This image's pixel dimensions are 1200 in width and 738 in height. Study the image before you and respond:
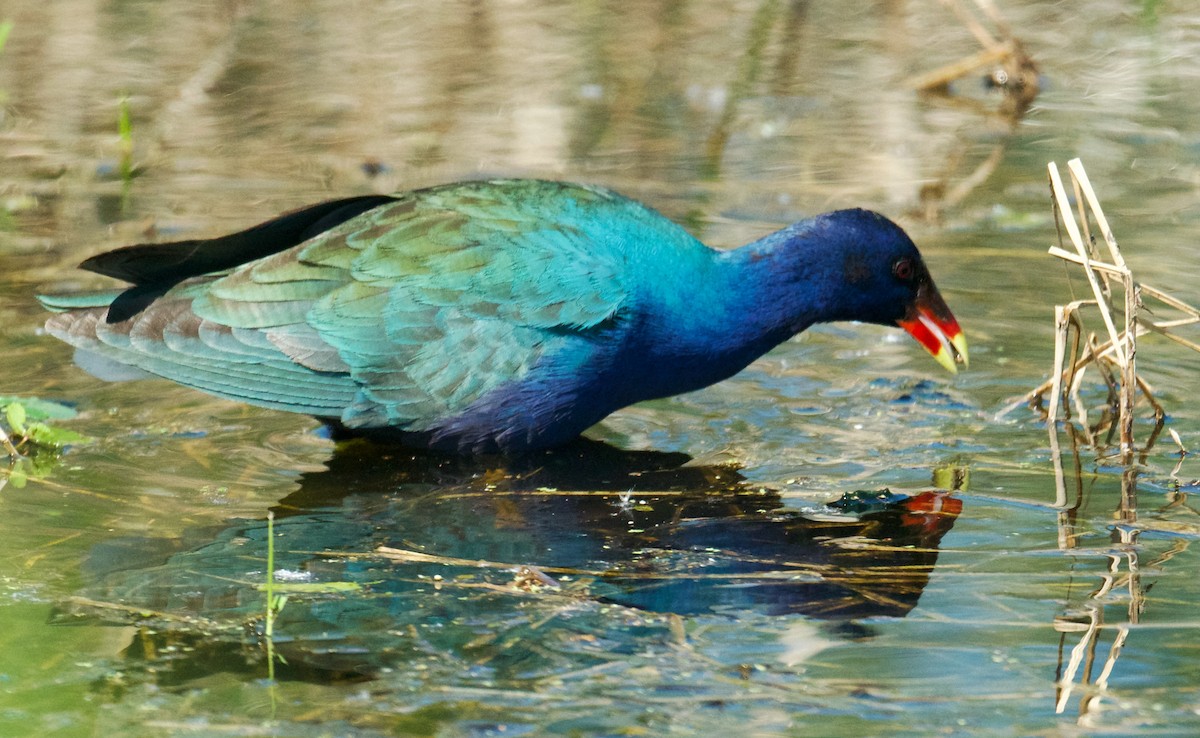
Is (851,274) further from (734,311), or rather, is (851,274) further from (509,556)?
(509,556)

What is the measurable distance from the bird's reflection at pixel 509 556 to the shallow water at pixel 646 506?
0.01 m

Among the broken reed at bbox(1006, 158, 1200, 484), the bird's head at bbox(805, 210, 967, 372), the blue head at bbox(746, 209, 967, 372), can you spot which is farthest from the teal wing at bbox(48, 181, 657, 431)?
the broken reed at bbox(1006, 158, 1200, 484)

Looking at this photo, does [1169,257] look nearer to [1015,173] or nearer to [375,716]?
[1015,173]

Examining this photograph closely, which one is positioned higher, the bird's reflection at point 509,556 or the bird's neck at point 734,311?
the bird's neck at point 734,311

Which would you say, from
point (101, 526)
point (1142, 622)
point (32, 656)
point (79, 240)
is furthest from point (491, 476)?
point (79, 240)

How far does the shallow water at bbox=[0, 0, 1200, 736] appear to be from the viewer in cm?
299

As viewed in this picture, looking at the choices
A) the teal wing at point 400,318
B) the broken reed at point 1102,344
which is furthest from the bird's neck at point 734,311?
the broken reed at point 1102,344

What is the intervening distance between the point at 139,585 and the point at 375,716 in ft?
3.09

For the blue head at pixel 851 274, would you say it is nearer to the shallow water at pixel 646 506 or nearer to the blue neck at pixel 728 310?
the blue neck at pixel 728 310

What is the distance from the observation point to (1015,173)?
287 inches

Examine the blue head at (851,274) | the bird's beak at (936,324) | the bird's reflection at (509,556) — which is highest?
the blue head at (851,274)

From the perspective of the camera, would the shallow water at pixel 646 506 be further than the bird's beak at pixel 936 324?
No

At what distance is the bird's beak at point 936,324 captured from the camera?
4.71m

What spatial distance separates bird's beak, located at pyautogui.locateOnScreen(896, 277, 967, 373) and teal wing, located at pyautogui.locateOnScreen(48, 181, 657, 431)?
3.12 feet
